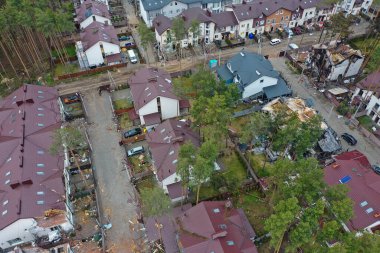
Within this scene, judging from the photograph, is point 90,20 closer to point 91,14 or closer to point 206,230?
point 91,14

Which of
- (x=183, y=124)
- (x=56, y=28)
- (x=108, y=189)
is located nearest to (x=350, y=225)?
(x=183, y=124)

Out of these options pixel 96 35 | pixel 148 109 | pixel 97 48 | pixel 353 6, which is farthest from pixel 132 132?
pixel 353 6

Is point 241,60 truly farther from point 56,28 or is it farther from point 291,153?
point 56,28

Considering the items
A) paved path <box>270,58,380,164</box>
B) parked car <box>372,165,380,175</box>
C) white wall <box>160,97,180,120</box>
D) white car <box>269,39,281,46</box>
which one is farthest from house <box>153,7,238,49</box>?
parked car <box>372,165,380,175</box>

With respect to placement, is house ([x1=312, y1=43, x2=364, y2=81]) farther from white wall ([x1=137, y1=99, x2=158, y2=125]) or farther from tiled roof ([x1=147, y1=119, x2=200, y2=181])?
white wall ([x1=137, y1=99, x2=158, y2=125])

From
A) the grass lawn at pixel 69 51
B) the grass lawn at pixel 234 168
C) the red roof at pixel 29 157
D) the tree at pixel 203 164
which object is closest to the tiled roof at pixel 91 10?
the grass lawn at pixel 69 51

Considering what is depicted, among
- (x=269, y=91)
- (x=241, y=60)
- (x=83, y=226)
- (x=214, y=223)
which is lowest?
(x=83, y=226)
